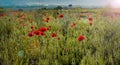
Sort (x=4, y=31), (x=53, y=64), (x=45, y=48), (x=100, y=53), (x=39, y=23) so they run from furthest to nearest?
(x=39, y=23)
(x=4, y=31)
(x=45, y=48)
(x=100, y=53)
(x=53, y=64)

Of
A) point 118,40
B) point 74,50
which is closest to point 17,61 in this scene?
point 74,50

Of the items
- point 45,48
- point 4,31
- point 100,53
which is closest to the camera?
point 100,53

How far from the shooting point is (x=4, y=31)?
584 cm

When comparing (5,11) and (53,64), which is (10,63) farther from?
(5,11)

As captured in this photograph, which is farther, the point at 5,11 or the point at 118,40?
the point at 5,11

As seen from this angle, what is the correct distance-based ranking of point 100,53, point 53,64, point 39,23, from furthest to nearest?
point 39,23
point 100,53
point 53,64

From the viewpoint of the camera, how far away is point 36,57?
12.8 feet

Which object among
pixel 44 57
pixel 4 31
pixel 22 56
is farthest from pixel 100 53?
pixel 4 31

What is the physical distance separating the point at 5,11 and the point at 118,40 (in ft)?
12.3

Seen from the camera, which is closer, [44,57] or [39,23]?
[44,57]

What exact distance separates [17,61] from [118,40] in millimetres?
1642

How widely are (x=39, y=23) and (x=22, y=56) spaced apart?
2.90 m

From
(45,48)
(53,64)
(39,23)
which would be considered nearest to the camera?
(53,64)

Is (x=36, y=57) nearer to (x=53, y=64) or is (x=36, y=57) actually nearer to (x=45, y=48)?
(x=45, y=48)
